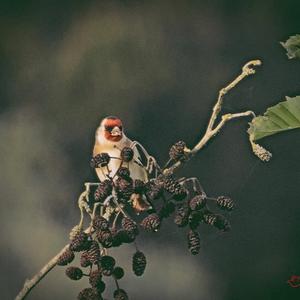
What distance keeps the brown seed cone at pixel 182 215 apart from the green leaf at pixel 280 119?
197 millimetres

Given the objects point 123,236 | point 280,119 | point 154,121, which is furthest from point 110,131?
point 280,119

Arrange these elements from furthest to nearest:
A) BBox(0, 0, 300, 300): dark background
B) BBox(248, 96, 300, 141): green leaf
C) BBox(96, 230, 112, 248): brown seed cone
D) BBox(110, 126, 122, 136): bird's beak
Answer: BBox(0, 0, 300, 300): dark background < BBox(110, 126, 122, 136): bird's beak < BBox(96, 230, 112, 248): brown seed cone < BBox(248, 96, 300, 141): green leaf

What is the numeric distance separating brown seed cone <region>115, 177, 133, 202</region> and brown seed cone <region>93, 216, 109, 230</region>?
0.05 meters

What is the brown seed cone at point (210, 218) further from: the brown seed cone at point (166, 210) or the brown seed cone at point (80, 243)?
the brown seed cone at point (80, 243)

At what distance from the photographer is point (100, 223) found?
1.27 metres

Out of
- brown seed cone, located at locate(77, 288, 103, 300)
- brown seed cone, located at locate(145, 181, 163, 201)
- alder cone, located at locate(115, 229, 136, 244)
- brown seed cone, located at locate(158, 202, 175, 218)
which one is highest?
brown seed cone, located at locate(145, 181, 163, 201)

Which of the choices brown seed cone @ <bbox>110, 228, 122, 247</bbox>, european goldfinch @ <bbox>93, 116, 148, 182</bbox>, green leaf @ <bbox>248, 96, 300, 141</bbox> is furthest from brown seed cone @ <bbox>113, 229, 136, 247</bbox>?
european goldfinch @ <bbox>93, 116, 148, 182</bbox>

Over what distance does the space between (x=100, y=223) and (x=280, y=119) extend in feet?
1.16

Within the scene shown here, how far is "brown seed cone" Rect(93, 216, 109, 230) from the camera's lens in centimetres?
126

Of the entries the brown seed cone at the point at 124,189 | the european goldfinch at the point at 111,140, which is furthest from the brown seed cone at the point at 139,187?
the european goldfinch at the point at 111,140

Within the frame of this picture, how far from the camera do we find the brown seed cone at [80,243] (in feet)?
4.15

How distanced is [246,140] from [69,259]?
914 mm

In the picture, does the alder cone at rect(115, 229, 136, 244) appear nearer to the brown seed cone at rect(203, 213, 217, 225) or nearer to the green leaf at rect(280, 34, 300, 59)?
the brown seed cone at rect(203, 213, 217, 225)

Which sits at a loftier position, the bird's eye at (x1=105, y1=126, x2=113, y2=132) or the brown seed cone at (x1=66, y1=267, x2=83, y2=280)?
the bird's eye at (x1=105, y1=126, x2=113, y2=132)
